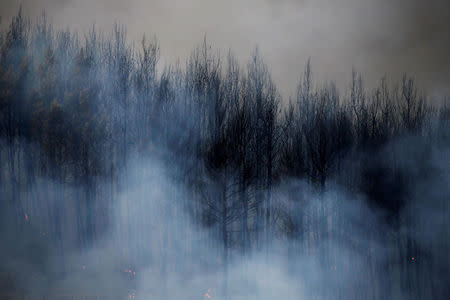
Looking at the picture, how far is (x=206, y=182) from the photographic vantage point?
44.4 ft

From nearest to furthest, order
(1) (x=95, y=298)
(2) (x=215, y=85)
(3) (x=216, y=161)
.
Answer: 1. (1) (x=95, y=298)
2. (3) (x=216, y=161)
3. (2) (x=215, y=85)

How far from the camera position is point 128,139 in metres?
13.9

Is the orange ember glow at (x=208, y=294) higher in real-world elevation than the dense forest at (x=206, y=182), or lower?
lower

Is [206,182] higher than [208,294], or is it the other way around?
[206,182]

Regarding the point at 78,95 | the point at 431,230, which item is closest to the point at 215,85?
the point at 78,95

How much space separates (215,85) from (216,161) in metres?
2.54

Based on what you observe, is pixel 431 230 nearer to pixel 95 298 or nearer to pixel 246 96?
pixel 246 96

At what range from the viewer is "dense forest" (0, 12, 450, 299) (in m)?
13.4

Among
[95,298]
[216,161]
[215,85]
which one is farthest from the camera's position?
[215,85]

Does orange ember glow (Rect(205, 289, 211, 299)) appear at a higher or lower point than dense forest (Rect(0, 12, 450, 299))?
lower

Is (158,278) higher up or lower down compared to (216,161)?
lower down

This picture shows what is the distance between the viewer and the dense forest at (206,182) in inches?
529

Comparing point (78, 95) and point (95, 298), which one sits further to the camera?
point (78, 95)

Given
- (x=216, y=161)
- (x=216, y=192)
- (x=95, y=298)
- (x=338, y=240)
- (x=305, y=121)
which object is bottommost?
(x=95, y=298)
